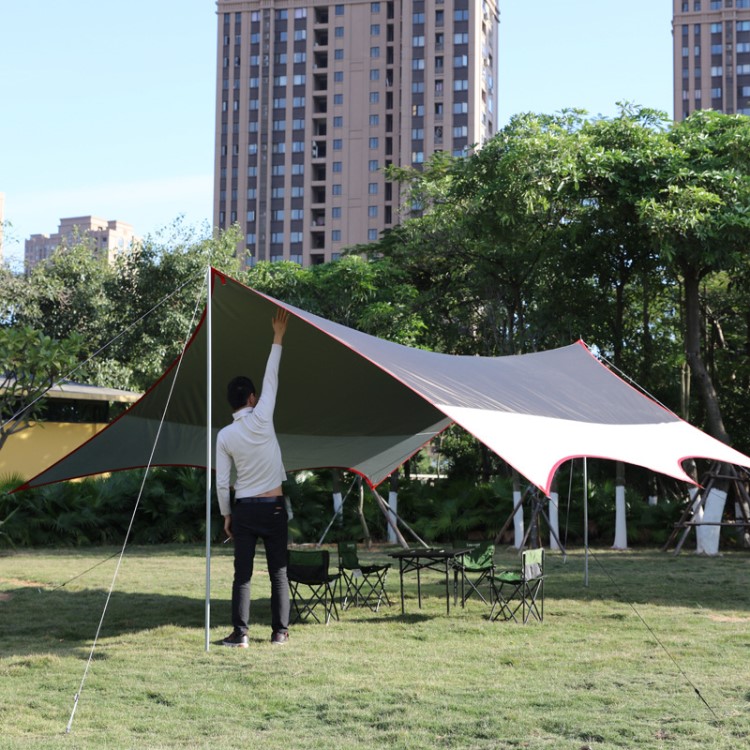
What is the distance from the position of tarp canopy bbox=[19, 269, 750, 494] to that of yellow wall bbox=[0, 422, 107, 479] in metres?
11.4

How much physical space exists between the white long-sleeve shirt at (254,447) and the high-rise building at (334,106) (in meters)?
66.7

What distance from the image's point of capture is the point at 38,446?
66.7 feet

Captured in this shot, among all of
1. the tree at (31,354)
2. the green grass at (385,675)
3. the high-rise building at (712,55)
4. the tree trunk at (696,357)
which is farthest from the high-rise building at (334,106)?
the green grass at (385,675)

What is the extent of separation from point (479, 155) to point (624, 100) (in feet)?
7.80

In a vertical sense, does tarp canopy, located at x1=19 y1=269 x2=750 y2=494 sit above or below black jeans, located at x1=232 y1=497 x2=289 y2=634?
above

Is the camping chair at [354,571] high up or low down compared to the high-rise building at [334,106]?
down

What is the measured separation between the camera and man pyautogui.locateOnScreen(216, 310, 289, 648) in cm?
670

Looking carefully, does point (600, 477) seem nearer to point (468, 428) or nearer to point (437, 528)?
point (437, 528)

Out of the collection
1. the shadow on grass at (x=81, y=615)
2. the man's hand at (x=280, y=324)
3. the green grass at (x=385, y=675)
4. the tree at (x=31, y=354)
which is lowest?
the shadow on grass at (x=81, y=615)

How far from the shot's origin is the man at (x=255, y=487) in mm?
6703

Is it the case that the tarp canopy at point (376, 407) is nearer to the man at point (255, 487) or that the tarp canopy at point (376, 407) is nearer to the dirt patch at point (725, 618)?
the man at point (255, 487)

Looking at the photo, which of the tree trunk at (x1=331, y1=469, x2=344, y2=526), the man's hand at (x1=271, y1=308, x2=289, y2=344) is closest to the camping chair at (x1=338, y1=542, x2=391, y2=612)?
the man's hand at (x1=271, y1=308, x2=289, y2=344)

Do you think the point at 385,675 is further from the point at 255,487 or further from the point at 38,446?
the point at 38,446

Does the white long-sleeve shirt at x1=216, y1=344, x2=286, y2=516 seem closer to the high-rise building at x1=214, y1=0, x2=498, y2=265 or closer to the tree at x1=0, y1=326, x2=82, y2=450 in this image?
the tree at x1=0, y1=326, x2=82, y2=450
